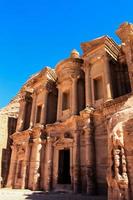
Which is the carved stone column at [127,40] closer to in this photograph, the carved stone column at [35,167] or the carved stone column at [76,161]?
the carved stone column at [76,161]

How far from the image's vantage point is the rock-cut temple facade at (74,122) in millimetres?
12133

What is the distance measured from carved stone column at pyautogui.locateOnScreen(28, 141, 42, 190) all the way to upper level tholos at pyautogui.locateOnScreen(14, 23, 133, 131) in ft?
7.54

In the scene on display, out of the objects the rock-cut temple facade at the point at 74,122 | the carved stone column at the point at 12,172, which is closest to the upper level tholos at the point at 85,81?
the rock-cut temple facade at the point at 74,122

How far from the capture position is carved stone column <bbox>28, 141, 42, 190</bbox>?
15.4 metres

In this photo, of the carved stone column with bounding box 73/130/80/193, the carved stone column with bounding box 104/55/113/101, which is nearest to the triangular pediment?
the carved stone column with bounding box 104/55/113/101

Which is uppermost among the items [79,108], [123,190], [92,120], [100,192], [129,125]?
[79,108]

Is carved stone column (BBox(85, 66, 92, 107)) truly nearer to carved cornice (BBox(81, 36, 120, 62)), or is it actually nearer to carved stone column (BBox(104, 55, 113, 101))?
carved cornice (BBox(81, 36, 120, 62))

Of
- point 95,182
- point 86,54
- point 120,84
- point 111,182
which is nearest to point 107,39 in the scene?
point 86,54

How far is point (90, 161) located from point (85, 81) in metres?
6.49

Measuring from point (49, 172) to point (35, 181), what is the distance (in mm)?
1463

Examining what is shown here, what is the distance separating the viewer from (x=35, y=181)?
1531cm

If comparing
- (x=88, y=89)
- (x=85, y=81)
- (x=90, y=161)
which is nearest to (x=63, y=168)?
(x=90, y=161)

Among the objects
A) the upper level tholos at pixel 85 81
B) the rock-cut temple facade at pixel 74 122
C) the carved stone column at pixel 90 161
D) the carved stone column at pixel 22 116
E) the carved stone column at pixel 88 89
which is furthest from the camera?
the carved stone column at pixel 22 116

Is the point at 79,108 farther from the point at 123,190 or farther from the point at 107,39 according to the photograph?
the point at 123,190
